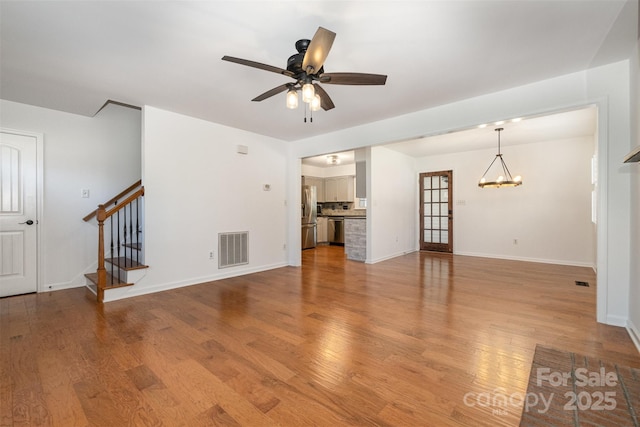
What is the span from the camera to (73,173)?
4.19 meters

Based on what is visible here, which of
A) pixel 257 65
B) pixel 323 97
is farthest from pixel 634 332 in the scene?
pixel 257 65

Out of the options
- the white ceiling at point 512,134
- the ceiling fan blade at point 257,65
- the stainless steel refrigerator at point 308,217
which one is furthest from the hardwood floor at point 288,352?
the stainless steel refrigerator at point 308,217

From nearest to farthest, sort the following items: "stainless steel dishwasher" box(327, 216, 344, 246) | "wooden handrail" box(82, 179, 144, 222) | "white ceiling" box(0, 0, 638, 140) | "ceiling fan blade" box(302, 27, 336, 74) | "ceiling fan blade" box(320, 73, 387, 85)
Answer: "ceiling fan blade" box(302, 27, 336, 74) → "white ceiling" box(0, 0, 638, 140) → "ceiling fan blade" box(320, 73, 387, 85) → "wooden handrail" box(82, 179, 144, 222) → "stainless steel dishwasher" box(327, 216, 344, 246)

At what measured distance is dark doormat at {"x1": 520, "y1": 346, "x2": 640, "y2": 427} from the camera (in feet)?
5.07

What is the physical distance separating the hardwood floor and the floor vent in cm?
77

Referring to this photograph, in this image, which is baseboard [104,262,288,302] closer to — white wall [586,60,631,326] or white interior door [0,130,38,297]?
white interior door [0,130,38,297]

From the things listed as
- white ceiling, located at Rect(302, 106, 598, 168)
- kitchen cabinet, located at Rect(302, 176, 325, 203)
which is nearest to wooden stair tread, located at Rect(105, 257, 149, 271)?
white ceiling, located at Rect(302, 106, 598, 168)

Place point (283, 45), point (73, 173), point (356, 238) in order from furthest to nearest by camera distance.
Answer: point (356, 238)
point (73, 173)
point (283, 45)

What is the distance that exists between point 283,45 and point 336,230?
6.80 metres

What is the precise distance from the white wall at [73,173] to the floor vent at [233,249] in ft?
6.13

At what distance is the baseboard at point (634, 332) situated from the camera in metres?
2.34

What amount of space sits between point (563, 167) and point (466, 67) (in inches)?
184

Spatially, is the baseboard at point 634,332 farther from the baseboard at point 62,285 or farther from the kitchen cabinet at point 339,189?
the kitchen cabinet at point 339,189

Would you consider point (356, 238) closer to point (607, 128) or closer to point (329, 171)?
point (329, 171)
